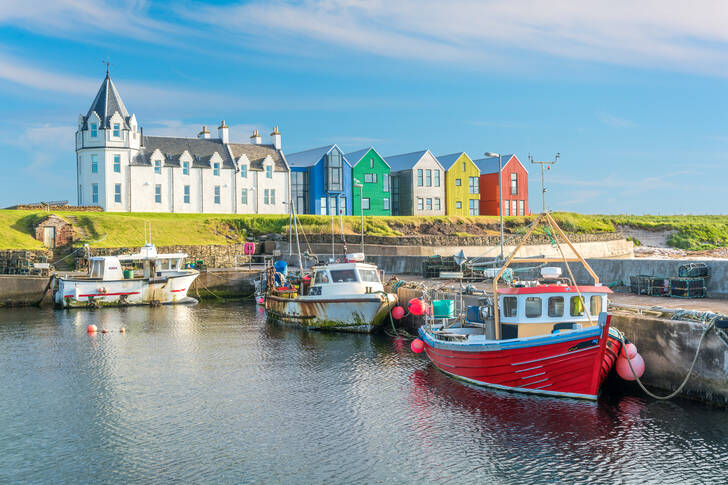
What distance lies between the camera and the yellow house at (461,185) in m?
67.4

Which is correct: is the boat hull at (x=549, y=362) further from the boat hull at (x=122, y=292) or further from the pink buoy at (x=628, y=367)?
the boat hull at (x=122, y=292)

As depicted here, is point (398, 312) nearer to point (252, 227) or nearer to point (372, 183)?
point (252, 227)

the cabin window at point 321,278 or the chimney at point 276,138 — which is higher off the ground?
the chimney at point 276,138

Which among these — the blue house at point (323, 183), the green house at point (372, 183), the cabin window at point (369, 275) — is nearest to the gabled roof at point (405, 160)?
the green house at point (372, 183)

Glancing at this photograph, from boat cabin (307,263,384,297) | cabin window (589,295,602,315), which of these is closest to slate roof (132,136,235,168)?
boat cabin (307,263,384,297)

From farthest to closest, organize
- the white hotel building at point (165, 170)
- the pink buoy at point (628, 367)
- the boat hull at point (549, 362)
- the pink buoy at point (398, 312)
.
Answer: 1. the white hotel building at point (165, 170)
2. the pink buoy at point (398, 312)
3. the pink buoy at point (628, 367)
4. the boat hull at point (549, 362)

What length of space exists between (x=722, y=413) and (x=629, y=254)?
4531cm

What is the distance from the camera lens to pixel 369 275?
93.1 ft

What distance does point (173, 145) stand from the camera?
60.3 m

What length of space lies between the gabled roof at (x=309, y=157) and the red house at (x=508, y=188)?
15990 millimetres

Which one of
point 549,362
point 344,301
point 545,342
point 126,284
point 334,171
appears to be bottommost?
point 549,362

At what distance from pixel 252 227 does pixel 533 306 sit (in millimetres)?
40269

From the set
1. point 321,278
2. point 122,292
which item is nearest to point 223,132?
point 122,292

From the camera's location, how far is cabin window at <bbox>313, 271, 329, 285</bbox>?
1111 inches
